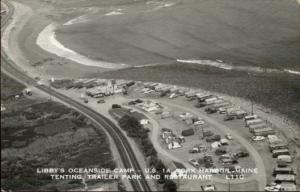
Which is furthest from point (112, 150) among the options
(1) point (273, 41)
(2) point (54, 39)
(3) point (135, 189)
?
(2) point (54, 39)

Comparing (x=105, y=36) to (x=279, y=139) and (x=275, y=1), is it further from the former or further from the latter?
(x=279, y=139)

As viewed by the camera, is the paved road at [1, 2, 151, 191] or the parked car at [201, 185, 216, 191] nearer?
the parked car at [201, 185, 216, 191]

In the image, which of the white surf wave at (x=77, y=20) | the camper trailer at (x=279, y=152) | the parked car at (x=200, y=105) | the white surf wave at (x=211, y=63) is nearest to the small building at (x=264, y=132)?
the camper trailer at (x=279, y=152)

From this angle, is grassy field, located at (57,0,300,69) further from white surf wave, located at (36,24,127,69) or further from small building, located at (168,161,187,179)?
small building, located at (168,161,187,179)

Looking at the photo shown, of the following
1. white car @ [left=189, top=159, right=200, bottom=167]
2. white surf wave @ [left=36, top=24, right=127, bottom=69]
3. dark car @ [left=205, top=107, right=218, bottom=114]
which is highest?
white surf wave @ [left=36, top=24, right=127, bottom=69]

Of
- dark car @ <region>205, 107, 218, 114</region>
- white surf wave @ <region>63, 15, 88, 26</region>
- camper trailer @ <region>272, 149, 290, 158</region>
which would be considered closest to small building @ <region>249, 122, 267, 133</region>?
camper trailer @ <region>272, 149, 290, 158</region>
